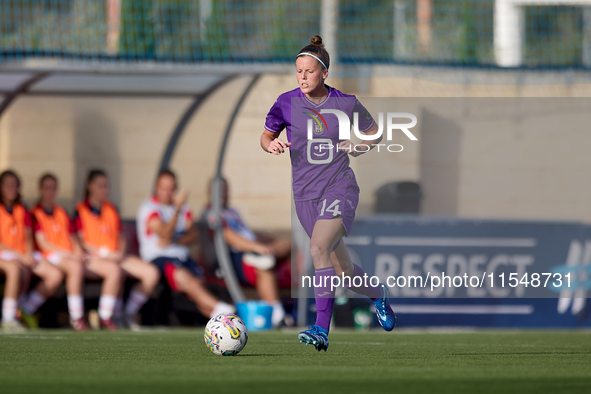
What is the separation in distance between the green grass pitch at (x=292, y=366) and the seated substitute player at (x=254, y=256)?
2.09 meters

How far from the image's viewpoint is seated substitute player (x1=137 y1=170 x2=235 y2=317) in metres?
8.84

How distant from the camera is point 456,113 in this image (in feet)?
30.5

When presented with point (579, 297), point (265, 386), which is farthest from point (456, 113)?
point (265, 386)

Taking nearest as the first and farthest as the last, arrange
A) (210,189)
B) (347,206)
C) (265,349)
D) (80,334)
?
(347,206), (265,349), (80,334), (210,189)

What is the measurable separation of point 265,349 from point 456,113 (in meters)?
4.42

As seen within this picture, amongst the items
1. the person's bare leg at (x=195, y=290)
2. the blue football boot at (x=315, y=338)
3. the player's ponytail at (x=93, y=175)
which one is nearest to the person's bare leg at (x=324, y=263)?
the blue football boot at (x=315, y=338)

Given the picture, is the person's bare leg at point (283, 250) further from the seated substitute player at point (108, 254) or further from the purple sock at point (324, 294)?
the purple sock at point (324, 294)

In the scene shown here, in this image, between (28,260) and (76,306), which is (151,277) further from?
(28,260)

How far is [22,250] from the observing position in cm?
879

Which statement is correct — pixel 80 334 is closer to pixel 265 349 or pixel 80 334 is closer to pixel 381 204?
pixel 265 349

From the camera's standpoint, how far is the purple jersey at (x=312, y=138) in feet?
17.2

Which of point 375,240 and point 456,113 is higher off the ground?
point 456,113

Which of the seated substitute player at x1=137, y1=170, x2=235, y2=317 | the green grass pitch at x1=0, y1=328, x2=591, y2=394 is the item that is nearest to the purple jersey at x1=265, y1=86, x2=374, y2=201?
the green grass pitch at x1=0, y1=328, x2=591, y2=394

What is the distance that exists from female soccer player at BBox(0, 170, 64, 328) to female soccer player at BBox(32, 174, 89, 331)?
0.09 m
